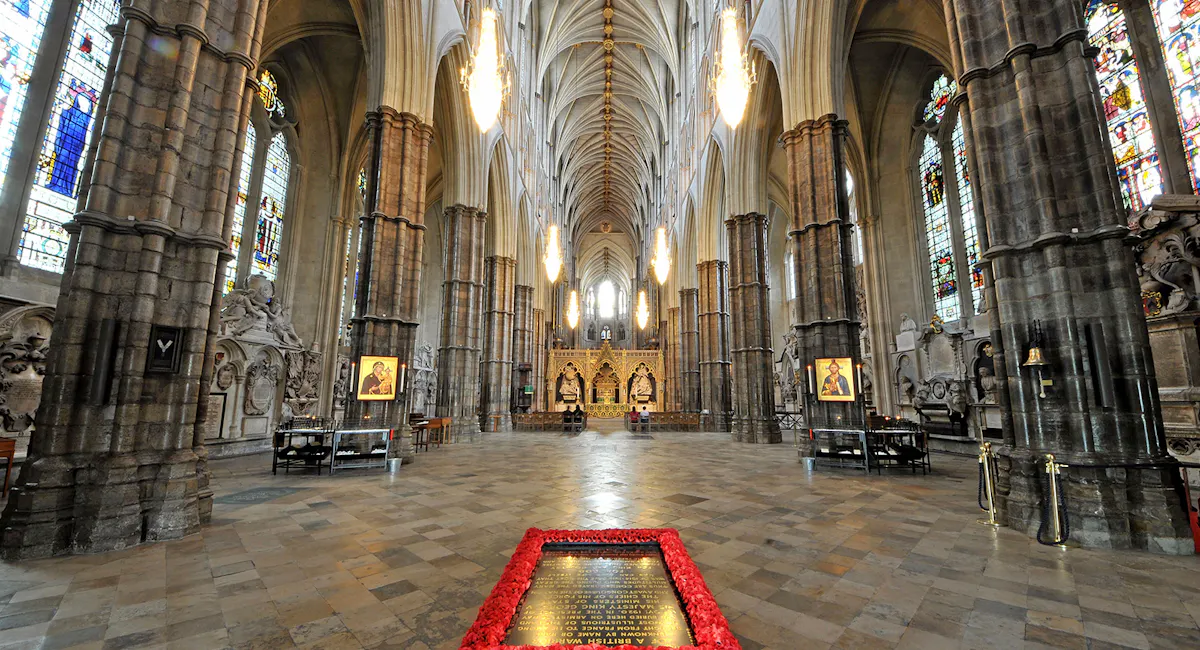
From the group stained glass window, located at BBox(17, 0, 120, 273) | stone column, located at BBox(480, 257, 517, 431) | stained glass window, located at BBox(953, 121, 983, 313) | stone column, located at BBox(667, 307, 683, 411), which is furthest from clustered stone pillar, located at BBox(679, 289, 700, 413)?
stained glass window, located at BBox(17, 0, 120, 273)

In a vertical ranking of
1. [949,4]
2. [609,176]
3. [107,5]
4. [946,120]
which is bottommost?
[949,4]

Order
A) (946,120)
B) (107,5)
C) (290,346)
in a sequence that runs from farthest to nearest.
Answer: (946,120) < (290,346) < (107,5)

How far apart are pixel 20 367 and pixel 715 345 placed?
21348 millimetres

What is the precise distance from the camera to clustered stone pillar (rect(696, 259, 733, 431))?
21.4 m

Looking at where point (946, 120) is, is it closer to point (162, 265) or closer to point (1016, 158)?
point (1016, 158)

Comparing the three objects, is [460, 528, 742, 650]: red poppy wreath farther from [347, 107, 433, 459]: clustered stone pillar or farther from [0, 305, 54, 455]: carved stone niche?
[0, 305, 54, 455]: carved stone niche

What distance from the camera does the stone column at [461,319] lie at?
16.7m

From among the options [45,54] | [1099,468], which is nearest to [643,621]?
[1099,468]

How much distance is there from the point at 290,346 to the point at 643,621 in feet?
53.2

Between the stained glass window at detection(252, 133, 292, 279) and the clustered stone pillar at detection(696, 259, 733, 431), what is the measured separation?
18.5 metres

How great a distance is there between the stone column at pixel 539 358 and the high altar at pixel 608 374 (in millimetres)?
533

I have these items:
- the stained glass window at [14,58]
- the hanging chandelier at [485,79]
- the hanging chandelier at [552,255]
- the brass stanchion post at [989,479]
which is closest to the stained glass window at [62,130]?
the stained glass window at [14,58]

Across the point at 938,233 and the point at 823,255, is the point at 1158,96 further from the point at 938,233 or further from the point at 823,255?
the point at 938,233

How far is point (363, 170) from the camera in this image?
71.6 ft
